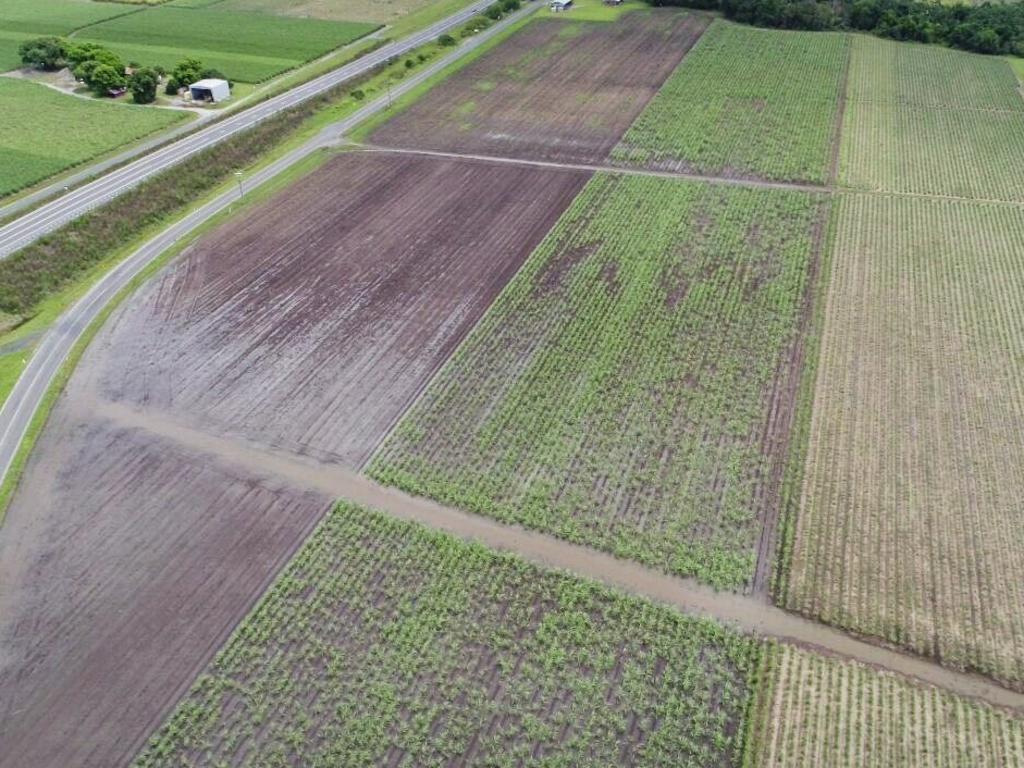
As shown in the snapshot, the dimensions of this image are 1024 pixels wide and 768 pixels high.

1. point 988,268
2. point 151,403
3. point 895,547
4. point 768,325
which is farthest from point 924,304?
point 151,403

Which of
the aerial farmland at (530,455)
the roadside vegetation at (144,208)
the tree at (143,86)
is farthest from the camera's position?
the tree at (143,86)

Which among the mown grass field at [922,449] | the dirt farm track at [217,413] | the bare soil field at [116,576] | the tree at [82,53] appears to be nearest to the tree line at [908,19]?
the mown grass field at [922,449]

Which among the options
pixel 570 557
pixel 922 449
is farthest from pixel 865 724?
pixel 922 449

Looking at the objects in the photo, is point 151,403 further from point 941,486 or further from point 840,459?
point 941,486

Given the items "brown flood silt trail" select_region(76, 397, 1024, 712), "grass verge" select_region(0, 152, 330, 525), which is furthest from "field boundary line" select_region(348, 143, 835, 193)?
"brown flood silt trail" select_region(76, 397, 1024, 712)

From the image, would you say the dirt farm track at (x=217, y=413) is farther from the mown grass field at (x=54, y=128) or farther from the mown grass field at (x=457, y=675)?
the mown grass field at (x=54, y=128)
